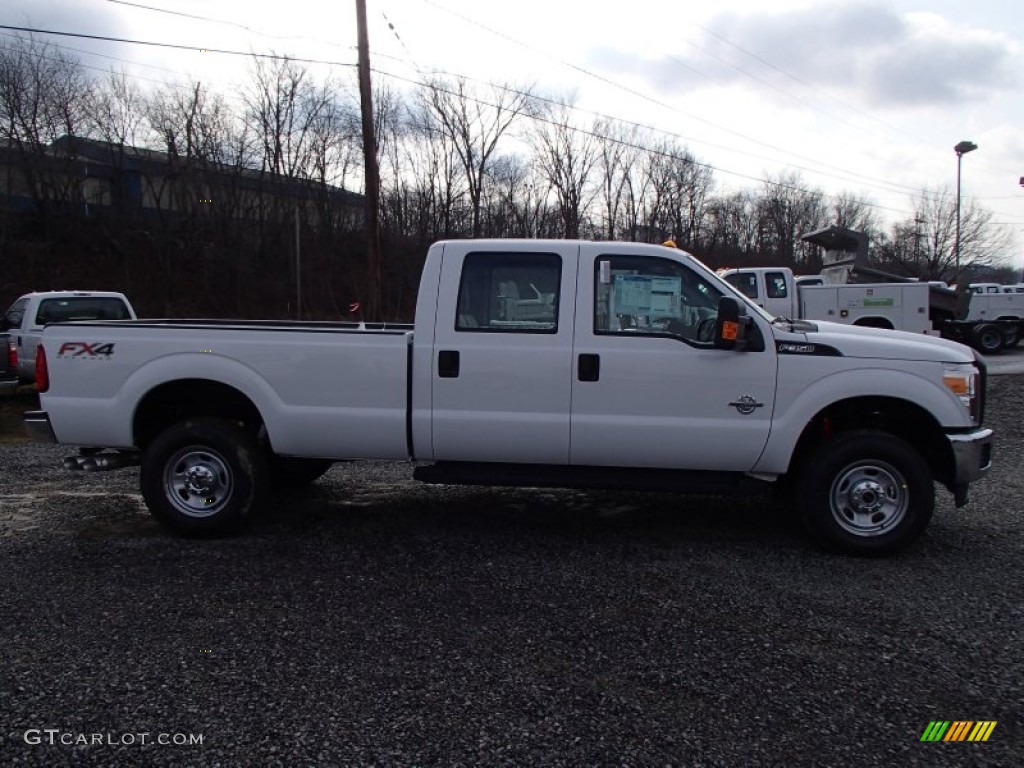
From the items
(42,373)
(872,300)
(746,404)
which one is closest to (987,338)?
(872,300)

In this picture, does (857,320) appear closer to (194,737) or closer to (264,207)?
(194,737)

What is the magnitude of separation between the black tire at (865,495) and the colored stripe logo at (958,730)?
6.48 feet

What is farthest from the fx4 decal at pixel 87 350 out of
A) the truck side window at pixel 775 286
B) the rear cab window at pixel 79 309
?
the truck side window at pixel 775 286

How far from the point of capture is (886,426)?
210 inches

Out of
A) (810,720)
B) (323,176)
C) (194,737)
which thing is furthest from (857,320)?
(323,176)

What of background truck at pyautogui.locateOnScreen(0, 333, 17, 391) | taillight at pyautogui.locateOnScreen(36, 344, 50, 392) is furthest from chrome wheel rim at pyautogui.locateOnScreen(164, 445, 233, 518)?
background truck at pyautogui.locateOnScreen(0, 333, 17, 391)

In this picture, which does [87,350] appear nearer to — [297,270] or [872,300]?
[872,300]

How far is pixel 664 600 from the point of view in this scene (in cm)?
427

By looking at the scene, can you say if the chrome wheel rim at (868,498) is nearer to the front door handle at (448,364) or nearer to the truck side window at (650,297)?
the truck side window at (650,297)

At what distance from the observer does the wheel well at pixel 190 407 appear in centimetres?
549

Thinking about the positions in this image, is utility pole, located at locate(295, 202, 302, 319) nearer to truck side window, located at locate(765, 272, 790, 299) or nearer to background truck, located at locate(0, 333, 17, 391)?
background truck, located at locate(0, 333, 17, 391)

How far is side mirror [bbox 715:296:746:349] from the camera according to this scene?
15.5ft

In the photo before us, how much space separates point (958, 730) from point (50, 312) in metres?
13.9

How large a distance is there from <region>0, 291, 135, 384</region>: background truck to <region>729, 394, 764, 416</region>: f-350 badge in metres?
11.0
